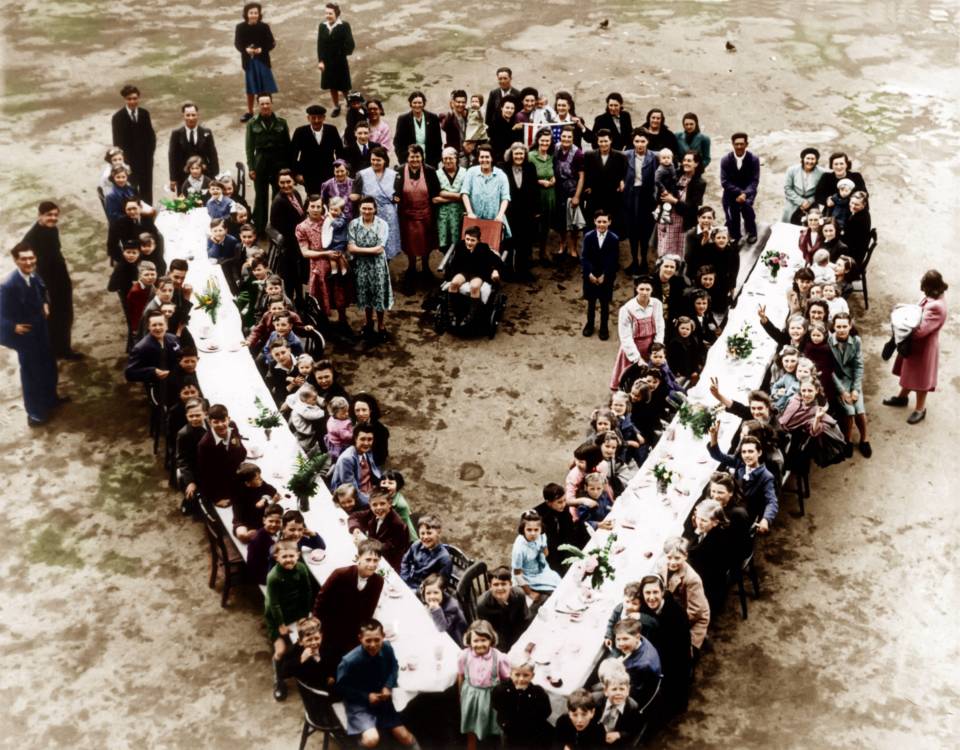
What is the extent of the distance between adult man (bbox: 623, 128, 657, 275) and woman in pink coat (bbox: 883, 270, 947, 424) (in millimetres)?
3269

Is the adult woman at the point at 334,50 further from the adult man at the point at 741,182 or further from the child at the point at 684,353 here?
the child at the point at 684,353

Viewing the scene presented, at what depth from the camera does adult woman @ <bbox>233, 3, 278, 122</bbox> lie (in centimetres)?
1488

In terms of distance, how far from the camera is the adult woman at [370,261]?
1071 cm

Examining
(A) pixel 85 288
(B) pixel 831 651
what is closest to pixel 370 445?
(B) pixel 831 651

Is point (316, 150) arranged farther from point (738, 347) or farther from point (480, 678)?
point (480, 678)

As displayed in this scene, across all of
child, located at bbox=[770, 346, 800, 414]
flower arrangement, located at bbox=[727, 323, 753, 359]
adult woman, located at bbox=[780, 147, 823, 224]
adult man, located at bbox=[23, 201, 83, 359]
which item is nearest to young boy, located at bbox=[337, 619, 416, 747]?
child, located at bbox=[770, 346, 800, 414]

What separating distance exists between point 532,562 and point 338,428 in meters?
2.07

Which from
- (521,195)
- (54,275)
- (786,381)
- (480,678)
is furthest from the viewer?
(521,195)

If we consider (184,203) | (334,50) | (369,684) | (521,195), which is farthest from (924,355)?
(334,50)

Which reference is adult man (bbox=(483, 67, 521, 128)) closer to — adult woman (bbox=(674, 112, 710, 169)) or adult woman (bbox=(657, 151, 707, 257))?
adult woman (bbox=(674, 112, 710, 169))

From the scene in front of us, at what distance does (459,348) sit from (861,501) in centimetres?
425

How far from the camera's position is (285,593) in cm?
716

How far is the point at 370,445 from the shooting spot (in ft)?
27.4

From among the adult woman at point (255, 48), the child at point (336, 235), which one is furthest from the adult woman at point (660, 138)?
the adult woman at point (255, 48)
